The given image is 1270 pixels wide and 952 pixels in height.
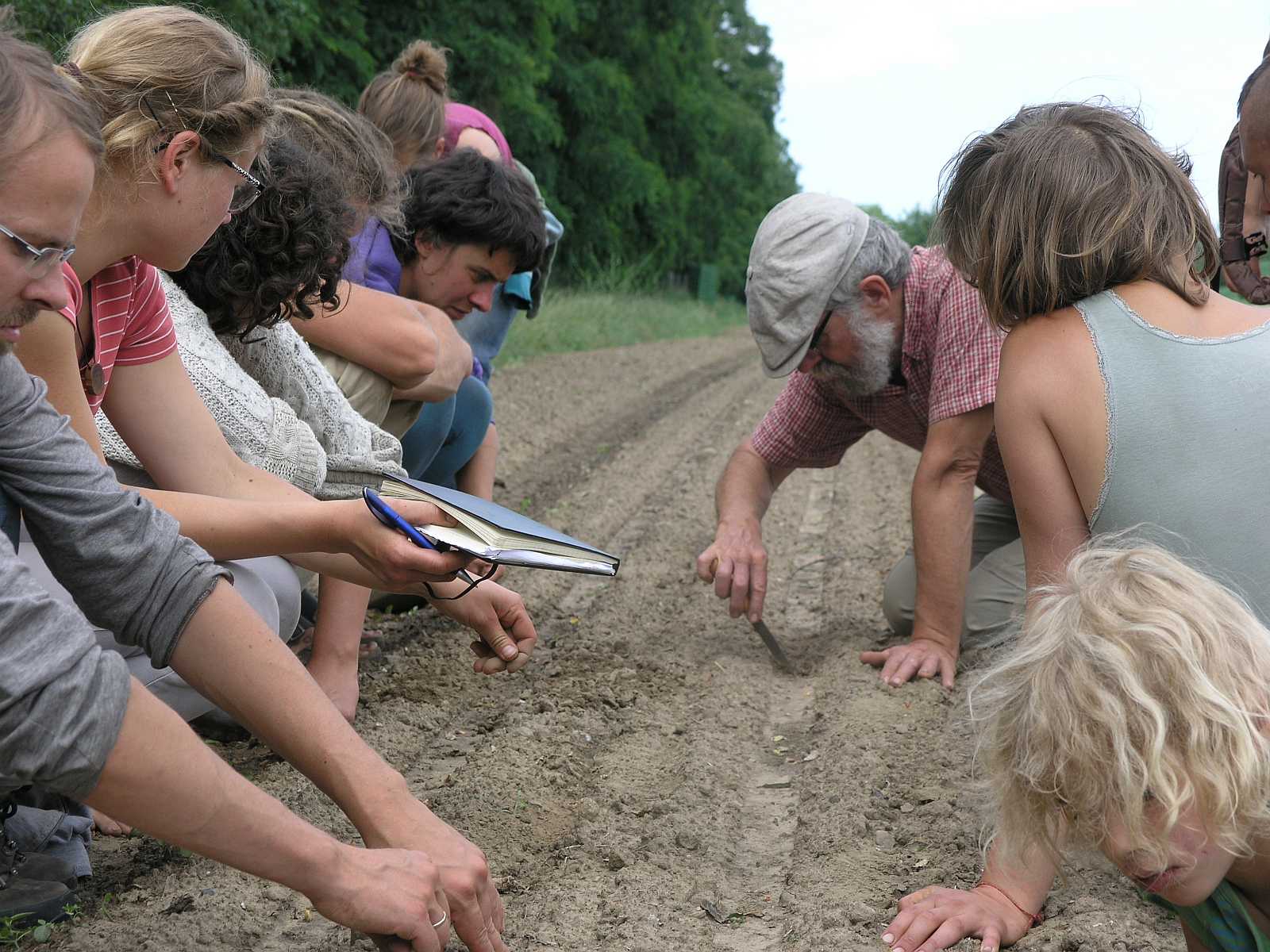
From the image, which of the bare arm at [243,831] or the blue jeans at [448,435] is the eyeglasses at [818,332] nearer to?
the blue jeans at [448,435]

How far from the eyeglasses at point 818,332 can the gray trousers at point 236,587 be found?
5.71ft

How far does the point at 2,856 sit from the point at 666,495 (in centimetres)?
444

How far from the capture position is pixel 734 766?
307cm

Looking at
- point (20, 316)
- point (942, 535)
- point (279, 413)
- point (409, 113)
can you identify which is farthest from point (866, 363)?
point (20, 316)

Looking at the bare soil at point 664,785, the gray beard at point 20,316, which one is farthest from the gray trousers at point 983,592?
the gray beard at point 20,316

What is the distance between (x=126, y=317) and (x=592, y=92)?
2015cm

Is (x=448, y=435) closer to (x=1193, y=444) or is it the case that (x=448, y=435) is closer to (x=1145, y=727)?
(x=1193, y=444)

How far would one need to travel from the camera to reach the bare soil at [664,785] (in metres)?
2.23

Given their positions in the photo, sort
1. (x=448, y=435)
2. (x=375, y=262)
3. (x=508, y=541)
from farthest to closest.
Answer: (x=448, y=435) → (x=375, y=262) → (x=508, y=541)

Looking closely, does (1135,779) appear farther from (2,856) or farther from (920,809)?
(2,856)

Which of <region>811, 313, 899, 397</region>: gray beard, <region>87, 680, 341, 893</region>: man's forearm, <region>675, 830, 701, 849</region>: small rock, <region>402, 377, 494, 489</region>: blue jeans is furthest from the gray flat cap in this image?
<region>87, 680, 341, 893</region>: man's forearm

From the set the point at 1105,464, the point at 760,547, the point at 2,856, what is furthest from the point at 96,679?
the point at 760,547

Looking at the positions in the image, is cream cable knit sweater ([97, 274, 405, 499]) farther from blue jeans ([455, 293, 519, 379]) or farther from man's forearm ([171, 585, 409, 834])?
blue jeans ([455, 293, 519, 379])

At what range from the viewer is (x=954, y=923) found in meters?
2.14
